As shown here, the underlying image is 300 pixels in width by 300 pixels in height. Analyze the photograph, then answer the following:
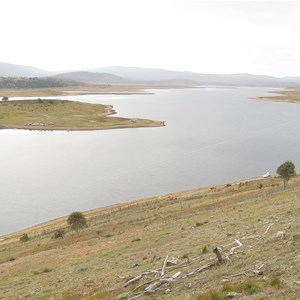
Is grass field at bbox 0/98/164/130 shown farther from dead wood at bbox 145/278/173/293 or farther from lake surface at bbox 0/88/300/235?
dead wood at bbox 145/278/173/293

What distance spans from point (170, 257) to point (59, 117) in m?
134

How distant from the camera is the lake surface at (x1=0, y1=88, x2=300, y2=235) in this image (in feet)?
184

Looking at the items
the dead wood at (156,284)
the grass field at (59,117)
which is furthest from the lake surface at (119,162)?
the dead wood at (156,284)

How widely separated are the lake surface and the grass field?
325 inches

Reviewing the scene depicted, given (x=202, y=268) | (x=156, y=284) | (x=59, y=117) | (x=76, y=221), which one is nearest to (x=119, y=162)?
(x=76, y=221)

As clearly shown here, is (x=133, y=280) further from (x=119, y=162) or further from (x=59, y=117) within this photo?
(x=59, y=117)

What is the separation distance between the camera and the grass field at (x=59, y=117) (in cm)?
13212

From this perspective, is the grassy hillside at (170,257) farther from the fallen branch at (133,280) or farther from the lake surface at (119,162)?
the lake surface at (119,162)

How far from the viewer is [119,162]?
78.8 meters

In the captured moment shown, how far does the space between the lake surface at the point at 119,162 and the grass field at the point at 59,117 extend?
825 cm

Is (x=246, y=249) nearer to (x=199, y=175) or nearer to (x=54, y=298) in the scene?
(x=54, y=298)

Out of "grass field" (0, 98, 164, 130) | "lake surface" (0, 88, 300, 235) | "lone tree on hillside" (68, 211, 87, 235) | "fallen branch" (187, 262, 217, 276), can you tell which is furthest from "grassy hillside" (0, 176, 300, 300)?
"grass field" (0, 98, 164, 130)

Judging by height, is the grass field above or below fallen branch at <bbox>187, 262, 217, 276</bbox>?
above

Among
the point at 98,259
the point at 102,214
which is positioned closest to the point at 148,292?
the point at 98,259
